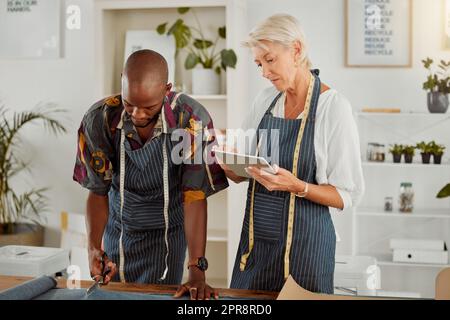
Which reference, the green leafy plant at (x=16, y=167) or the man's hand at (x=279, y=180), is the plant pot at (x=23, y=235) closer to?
the green leafy plant at (x=16, y=167)

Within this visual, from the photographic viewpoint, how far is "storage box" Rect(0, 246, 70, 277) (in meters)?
2.20

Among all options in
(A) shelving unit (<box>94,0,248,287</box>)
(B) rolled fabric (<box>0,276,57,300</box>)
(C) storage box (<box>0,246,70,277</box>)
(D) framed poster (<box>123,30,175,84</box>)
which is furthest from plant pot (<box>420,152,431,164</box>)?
(B) rolled fabric (<box>0,276,57,300</box>)

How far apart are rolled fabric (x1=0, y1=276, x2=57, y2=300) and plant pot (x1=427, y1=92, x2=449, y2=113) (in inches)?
94.1

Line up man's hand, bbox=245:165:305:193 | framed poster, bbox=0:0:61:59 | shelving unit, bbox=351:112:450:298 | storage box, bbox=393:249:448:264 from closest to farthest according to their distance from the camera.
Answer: man's hand, bbox=245:165:305:193 → storage box, bbox=393:249:448:264 → shelving unit, bbox=351:112:450:298 → framed poster, bbox=0:0:61:59

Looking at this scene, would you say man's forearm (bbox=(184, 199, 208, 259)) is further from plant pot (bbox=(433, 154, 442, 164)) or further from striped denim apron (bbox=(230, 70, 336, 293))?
plant pot (bbox=(433, 154, 442, 164))

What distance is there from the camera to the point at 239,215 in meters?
3.41

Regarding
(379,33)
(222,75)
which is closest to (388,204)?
(379,33)

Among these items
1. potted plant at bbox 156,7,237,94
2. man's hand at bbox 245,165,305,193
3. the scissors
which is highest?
potted plant at bbox 156,7,237,94

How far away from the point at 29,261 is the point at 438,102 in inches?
82.1

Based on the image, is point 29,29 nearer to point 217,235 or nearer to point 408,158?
point 217,235

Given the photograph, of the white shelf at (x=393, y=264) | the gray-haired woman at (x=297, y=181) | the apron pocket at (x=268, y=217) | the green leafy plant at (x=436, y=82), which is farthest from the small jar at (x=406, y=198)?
the apron pocket at (x=268, y=217)
